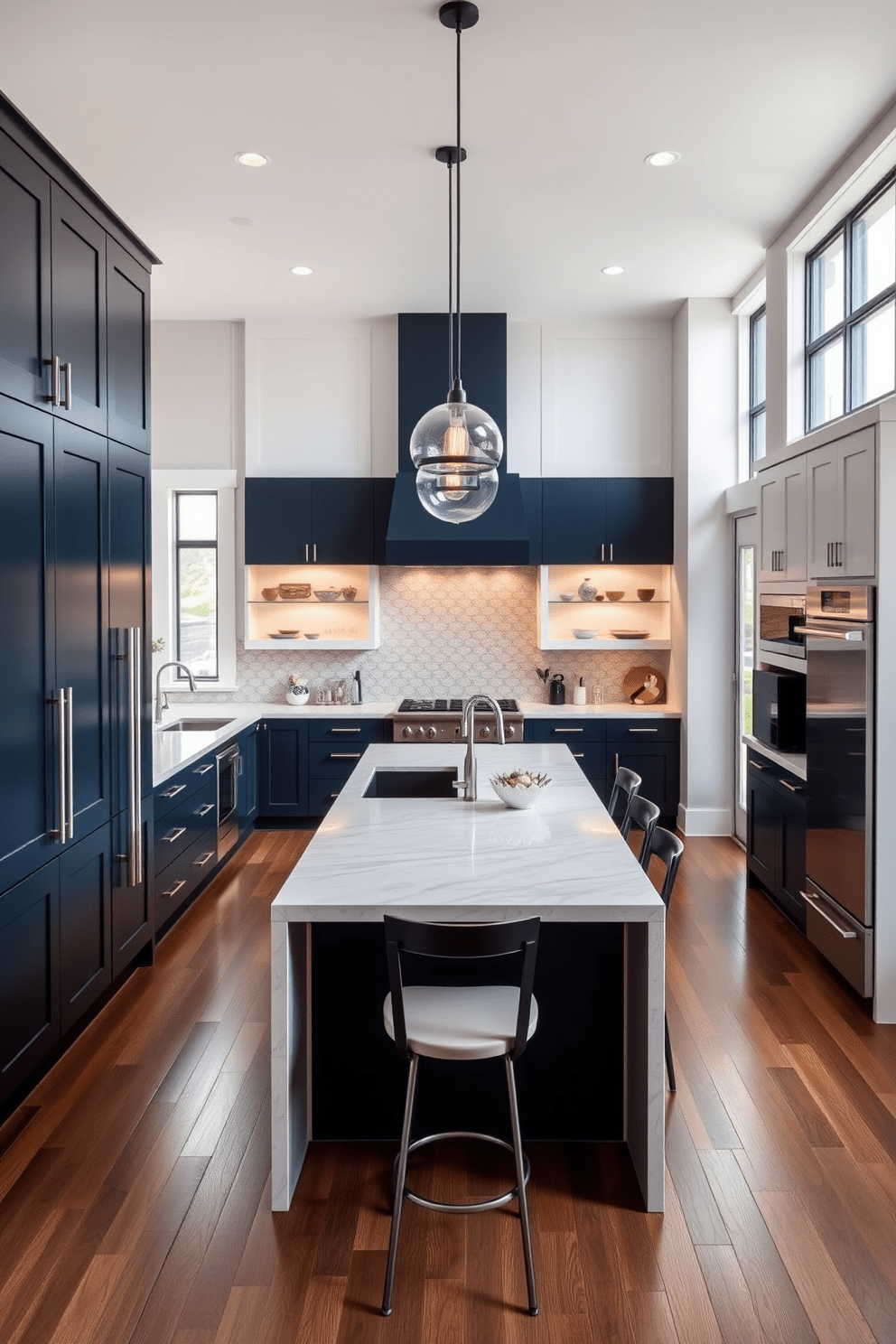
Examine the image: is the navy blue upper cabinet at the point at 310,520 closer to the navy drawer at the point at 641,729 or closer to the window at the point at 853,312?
the navy drawer at the point at 641,729

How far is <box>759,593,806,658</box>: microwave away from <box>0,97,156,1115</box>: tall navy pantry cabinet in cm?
301

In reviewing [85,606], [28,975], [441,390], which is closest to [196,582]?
[441,390]

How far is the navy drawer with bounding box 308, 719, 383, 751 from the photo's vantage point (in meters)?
6.75

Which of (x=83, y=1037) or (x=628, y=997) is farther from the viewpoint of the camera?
(x=83, y=1037)

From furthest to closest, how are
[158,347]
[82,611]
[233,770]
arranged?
[158,347] < [233,770] < [82,611]

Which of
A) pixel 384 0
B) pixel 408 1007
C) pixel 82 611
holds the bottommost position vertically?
pixel 408 1007

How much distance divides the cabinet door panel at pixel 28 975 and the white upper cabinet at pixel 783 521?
348 centimetres

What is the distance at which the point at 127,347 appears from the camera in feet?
13.3

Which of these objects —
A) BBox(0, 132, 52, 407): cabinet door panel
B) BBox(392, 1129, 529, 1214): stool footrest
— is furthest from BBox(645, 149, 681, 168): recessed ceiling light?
BBox(392, 1129, 529, 1214): stool footrest

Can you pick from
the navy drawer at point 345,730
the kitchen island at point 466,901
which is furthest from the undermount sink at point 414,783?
the navy drawer at point 345,730

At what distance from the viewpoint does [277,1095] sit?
2.55 meters

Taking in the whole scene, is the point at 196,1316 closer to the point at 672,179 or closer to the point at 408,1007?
the point at 408,1007

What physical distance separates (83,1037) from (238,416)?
185 inches

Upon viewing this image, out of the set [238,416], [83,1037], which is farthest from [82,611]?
[238,416]
